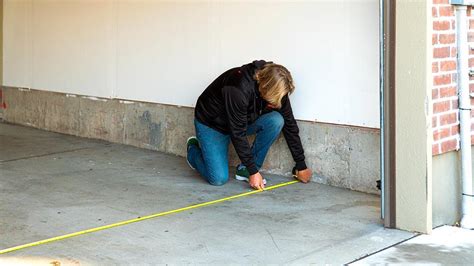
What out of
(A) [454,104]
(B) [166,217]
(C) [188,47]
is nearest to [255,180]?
(B) [166,217]

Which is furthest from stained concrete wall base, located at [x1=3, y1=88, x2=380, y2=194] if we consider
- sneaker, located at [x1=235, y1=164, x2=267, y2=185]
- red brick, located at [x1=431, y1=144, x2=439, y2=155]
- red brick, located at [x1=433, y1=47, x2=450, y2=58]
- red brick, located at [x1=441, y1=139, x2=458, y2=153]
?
red brick, located at [x1=433, y1=47, x2=450, y2=58]

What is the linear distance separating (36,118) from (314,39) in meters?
4.41

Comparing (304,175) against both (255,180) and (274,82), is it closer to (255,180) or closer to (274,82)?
(255,180)

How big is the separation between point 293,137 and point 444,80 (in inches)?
62.3

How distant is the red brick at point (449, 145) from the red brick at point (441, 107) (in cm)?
21

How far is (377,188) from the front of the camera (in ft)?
18.8

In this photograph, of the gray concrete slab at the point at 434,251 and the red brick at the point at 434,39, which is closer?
the gray concrete slab at the point at 434,251

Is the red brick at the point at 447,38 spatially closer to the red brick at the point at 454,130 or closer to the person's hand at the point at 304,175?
the red brick at the point at 454,130

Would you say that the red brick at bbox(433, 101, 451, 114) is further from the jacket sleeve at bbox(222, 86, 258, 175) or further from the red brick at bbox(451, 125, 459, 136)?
the jacket sleeve at bbox(222, 86, 258, 175)

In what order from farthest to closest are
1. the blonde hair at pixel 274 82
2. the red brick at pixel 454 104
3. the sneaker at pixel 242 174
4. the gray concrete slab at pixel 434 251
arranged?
the sneaker at pixel 242 174 < the blonde hair at pixel 274 82 < the red brick at pixel 454 104 < the gray concrete slab at pixel 434 251

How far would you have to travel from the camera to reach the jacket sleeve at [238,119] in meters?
5.69

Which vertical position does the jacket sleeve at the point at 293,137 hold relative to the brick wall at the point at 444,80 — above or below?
below

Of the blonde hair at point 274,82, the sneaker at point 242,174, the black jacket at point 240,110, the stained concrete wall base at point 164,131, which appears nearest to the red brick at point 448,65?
the stained concrete wall base at point 164,131

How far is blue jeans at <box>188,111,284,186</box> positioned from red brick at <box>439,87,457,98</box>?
1545 millimetres
